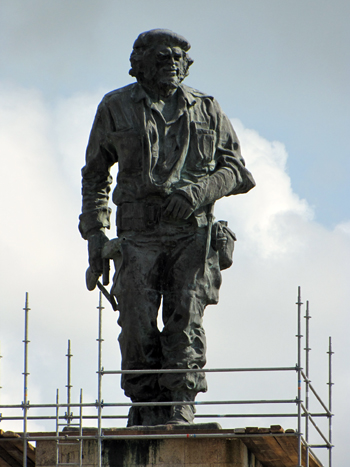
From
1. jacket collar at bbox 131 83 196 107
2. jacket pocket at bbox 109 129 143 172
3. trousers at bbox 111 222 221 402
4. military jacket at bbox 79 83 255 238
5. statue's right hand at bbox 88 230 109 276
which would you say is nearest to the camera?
trousers at bbox 111 222 221 402

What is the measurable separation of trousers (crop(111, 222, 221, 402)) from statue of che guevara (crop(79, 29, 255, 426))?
0.5 inches

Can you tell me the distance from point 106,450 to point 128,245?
8.82 feet

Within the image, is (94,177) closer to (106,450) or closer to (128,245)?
(128,245)

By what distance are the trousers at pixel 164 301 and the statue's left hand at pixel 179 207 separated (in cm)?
26

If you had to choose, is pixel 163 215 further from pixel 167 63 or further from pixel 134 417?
pixel 134 417

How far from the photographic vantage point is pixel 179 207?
16.9m

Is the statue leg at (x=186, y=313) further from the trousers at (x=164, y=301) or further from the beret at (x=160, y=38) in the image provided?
the beret at (x=160, y=38)

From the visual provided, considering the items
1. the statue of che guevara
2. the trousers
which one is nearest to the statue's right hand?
the statue of che guevara

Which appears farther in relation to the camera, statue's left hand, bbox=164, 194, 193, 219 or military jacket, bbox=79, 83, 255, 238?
military jacket, bbox=79, 83, 255, 238

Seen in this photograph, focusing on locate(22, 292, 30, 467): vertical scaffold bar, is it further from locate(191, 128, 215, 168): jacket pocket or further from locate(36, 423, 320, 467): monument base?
locate(191, 128, 215, 168): jacket pocket

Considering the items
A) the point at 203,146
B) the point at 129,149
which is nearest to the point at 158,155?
the point at 129,149

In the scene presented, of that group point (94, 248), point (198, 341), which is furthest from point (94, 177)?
point (198, 341)

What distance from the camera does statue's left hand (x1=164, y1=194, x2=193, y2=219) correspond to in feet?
→ 55.5

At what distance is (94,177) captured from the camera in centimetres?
1798
